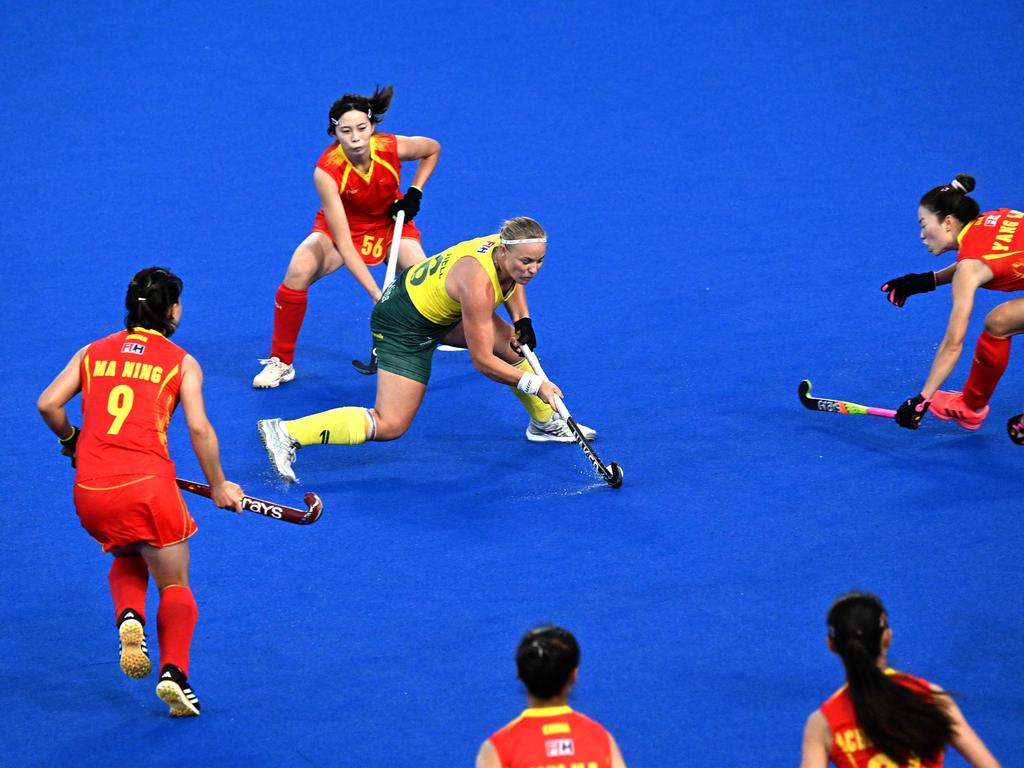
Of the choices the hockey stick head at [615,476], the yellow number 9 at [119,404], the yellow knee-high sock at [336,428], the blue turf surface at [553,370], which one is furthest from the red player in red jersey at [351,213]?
the yellow number 9 at [119,404]

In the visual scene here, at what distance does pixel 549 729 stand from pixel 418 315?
9.93 ft

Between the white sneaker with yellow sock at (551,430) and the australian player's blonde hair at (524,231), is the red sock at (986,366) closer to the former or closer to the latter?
the white sneaker with yellow sock at (551,430)

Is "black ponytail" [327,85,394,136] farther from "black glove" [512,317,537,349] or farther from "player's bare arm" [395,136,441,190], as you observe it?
"black glove" [512,317,537,349]

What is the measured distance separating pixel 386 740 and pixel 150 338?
1437 mm

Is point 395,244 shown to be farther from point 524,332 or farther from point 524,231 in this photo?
point 524,231

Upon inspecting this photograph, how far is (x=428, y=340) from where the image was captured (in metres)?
6.02

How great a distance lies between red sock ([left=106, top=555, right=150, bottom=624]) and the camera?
14.4 feet

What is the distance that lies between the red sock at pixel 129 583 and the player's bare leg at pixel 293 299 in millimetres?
2356

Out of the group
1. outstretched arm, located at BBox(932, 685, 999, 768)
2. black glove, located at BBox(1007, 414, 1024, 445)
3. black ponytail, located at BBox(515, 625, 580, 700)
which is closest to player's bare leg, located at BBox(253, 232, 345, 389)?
black glove, located at BBox(1007, 414, 1024, 445)

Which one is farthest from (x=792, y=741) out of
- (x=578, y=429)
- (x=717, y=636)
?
(x=578, y=429)

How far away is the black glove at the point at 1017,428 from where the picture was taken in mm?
5812

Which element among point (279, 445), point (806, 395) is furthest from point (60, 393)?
point (806, 395)

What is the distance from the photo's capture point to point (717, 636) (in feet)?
15.5

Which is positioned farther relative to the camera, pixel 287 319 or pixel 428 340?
pixel 287 319
